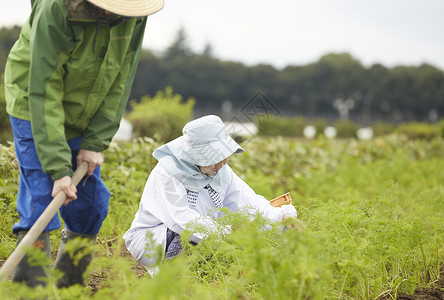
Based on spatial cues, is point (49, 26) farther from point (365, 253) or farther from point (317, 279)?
point (365, 253)

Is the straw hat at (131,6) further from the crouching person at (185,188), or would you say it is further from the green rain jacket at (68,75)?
the crouching person at (185,188)

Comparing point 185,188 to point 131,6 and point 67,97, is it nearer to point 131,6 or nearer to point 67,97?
point 67,97

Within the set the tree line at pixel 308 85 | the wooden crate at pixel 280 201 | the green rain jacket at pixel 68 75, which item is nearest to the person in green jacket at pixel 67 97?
the green rain jacket at pixel 68 75

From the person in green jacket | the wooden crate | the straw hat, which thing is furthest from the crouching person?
the straw hat

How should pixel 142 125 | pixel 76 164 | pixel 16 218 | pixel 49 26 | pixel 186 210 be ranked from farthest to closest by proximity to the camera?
pixel 142 125, pixel 16 218, pixel 186 210, pixel 76 164, pixel 49 26

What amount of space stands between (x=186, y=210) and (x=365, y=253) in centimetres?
100

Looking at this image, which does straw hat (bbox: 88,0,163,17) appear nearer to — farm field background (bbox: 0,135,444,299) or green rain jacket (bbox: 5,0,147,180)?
green rain jacket (bbox: 5,0,147,180)

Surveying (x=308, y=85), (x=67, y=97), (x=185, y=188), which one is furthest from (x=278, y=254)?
(x=308, y=85)

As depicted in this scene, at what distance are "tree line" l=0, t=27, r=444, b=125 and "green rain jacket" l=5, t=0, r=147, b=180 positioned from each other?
55.1 metres

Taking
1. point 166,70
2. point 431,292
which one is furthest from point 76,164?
point 166,70

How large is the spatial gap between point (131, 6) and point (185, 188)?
3.71ft

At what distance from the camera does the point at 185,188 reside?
2.76 m

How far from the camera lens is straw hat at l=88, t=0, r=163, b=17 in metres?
2.00

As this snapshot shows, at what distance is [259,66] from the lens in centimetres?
6594
